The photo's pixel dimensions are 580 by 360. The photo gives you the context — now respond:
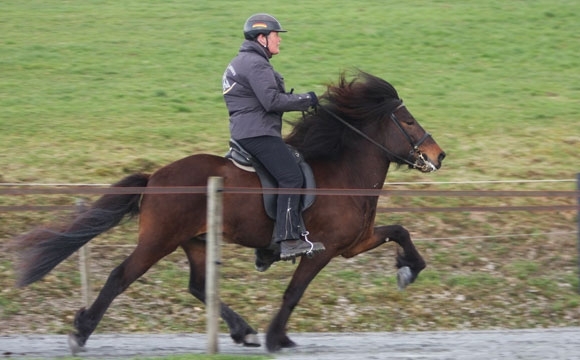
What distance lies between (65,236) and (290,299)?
5.94ft

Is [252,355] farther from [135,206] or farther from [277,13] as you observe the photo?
[277,13]

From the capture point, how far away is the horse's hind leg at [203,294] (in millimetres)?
8227

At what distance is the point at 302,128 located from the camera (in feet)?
28.6

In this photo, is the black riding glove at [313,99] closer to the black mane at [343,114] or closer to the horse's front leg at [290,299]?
the black mane at [343,114]

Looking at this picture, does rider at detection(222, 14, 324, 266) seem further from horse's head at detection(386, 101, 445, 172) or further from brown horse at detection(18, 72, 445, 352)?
horse's head at detection(386, 101, 445, 172)

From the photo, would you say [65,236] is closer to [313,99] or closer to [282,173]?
[282,173]

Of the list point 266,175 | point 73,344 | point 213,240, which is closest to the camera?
point 213,240

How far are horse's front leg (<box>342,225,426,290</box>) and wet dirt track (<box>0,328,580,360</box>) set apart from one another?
53 centimetres

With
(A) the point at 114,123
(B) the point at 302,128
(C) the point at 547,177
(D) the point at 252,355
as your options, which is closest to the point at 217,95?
(A) the point at 114,123

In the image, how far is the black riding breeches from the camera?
26.3 ft

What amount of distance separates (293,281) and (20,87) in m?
9.28

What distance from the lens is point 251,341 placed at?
27.1ft

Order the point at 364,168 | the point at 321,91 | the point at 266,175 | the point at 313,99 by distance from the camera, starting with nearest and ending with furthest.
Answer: the point at 266,175 → the point at 313,99 → the point at 364,168 → the point at 321,91

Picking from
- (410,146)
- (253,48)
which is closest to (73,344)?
(253,48)
